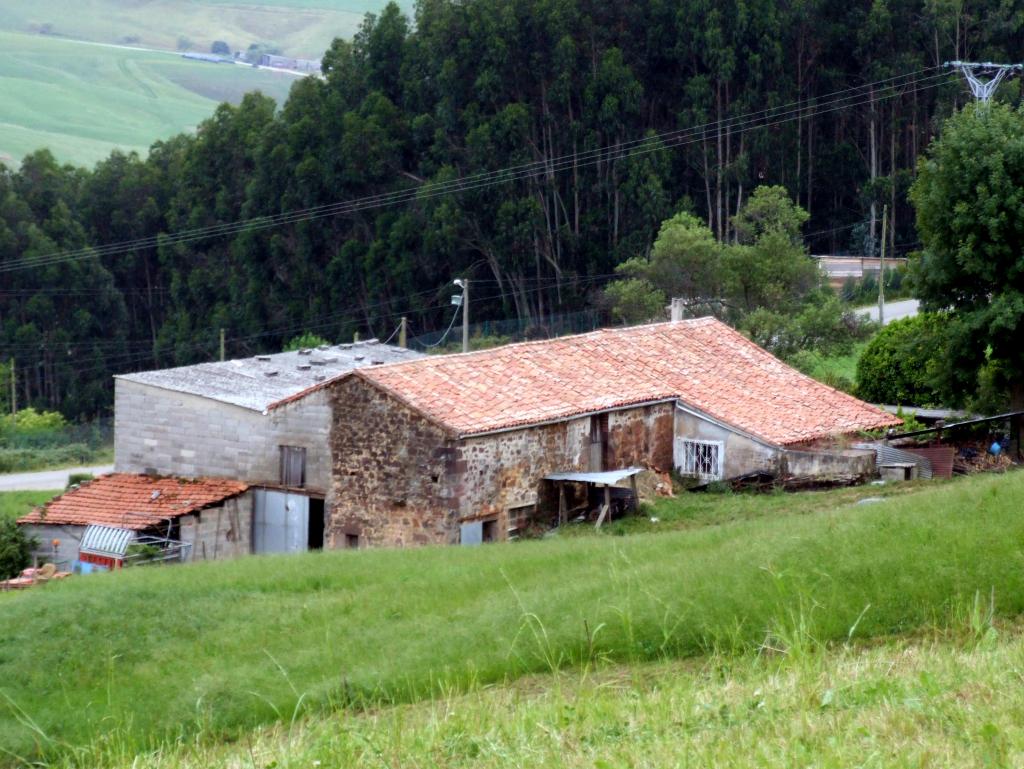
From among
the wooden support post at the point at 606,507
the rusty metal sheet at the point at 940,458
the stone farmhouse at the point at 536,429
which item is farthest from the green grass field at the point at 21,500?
the rusty metal sheet at the point at 940,458

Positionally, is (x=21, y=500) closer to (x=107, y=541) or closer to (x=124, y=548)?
(x=107, y=541)

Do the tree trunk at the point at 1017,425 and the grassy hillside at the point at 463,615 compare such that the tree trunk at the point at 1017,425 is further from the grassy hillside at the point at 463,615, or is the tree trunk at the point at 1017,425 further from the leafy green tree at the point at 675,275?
the leafy green tree at the point at 675,275

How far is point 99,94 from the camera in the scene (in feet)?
501

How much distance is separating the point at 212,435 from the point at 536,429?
26.2 ft

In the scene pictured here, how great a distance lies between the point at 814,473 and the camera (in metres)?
28.1

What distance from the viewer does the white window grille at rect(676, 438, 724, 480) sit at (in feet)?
94.7

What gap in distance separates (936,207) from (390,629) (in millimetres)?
16574

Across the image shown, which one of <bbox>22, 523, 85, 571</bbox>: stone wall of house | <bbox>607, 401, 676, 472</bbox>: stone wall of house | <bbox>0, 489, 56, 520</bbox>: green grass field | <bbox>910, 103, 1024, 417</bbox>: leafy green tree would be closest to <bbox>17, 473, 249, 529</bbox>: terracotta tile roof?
<bbox>22, 523, 85, 571</bbox>: stone wall of house

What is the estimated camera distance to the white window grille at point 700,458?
94.7 ft

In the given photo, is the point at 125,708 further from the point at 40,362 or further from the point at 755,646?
the point at 40,362

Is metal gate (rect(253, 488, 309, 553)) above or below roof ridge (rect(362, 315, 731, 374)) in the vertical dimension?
below

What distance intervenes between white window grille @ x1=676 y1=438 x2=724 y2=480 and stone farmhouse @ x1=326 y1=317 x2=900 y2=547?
2 centimetres

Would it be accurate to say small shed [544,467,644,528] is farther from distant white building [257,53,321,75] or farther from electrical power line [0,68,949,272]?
distant white building [257,53,321,75]

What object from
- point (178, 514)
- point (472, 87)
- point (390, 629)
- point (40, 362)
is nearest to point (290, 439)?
point (178, 514)
